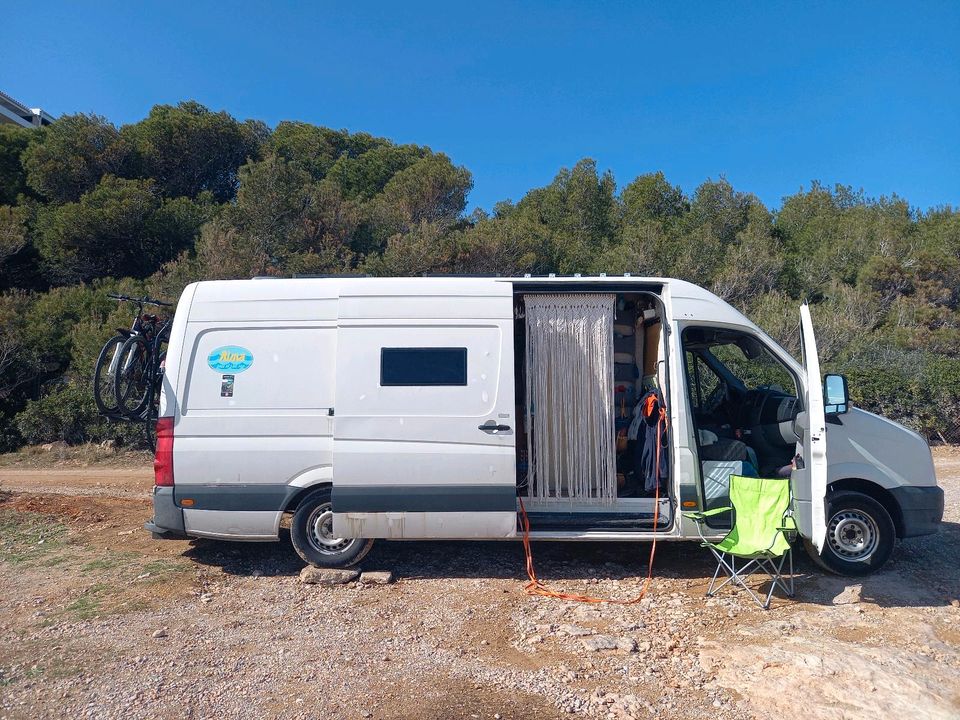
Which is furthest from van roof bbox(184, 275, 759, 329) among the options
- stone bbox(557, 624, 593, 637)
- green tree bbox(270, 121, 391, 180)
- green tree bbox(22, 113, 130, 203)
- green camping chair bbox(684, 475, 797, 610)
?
green tree bbox(270, 121, 391, 180)

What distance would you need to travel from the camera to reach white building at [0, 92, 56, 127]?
45688 millimetres

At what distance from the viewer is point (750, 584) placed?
599cm

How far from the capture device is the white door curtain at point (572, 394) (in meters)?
6.43

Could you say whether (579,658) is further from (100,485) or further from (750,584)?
(100,485)

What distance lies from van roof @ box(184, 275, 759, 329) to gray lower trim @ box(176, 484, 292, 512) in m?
1.58

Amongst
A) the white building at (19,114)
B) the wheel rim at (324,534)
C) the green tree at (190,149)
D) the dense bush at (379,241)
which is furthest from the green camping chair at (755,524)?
the white building at (19,114)

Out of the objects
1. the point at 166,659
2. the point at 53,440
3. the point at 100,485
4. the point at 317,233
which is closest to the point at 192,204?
the point at 317,233

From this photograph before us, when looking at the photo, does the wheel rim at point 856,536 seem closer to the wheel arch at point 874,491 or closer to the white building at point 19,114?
the wheel arch at point 874,491

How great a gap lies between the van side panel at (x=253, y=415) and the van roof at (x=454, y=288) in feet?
0.43

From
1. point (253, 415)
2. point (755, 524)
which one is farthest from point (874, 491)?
point (253, 415)

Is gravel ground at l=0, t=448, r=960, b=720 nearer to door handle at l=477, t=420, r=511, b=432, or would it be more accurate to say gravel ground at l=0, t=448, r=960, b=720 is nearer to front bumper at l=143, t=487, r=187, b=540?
front bumper at l=143, t=487, r=187, b=540

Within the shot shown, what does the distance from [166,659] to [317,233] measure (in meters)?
17.9

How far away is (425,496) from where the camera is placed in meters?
5.85

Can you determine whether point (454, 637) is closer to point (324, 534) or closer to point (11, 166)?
point (324, 534)
